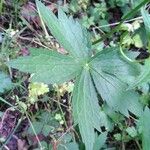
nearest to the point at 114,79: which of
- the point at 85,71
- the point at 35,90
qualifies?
the point at 85,71

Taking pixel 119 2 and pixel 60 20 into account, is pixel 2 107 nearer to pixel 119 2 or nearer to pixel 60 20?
pixel 60 20

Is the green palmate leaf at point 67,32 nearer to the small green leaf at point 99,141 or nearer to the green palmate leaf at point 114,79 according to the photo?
the green palmate leaf at point 114,79

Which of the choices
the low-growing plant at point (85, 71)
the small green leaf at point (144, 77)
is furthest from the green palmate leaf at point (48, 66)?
the small green leaf at point (144, 77)

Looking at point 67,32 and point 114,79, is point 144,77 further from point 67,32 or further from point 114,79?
point 67,32

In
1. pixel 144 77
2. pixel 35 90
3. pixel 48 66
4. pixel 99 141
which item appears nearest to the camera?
pixel 144 77

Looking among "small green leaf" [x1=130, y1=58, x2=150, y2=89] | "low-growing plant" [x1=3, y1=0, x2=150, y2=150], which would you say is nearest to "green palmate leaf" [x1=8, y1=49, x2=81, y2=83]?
"low-growing plant" [x1=3, y1=0, x2=150, y2=150]

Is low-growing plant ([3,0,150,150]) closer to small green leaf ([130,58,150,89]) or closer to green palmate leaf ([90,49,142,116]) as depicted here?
green palmate leaf ([90,49,142,116])
